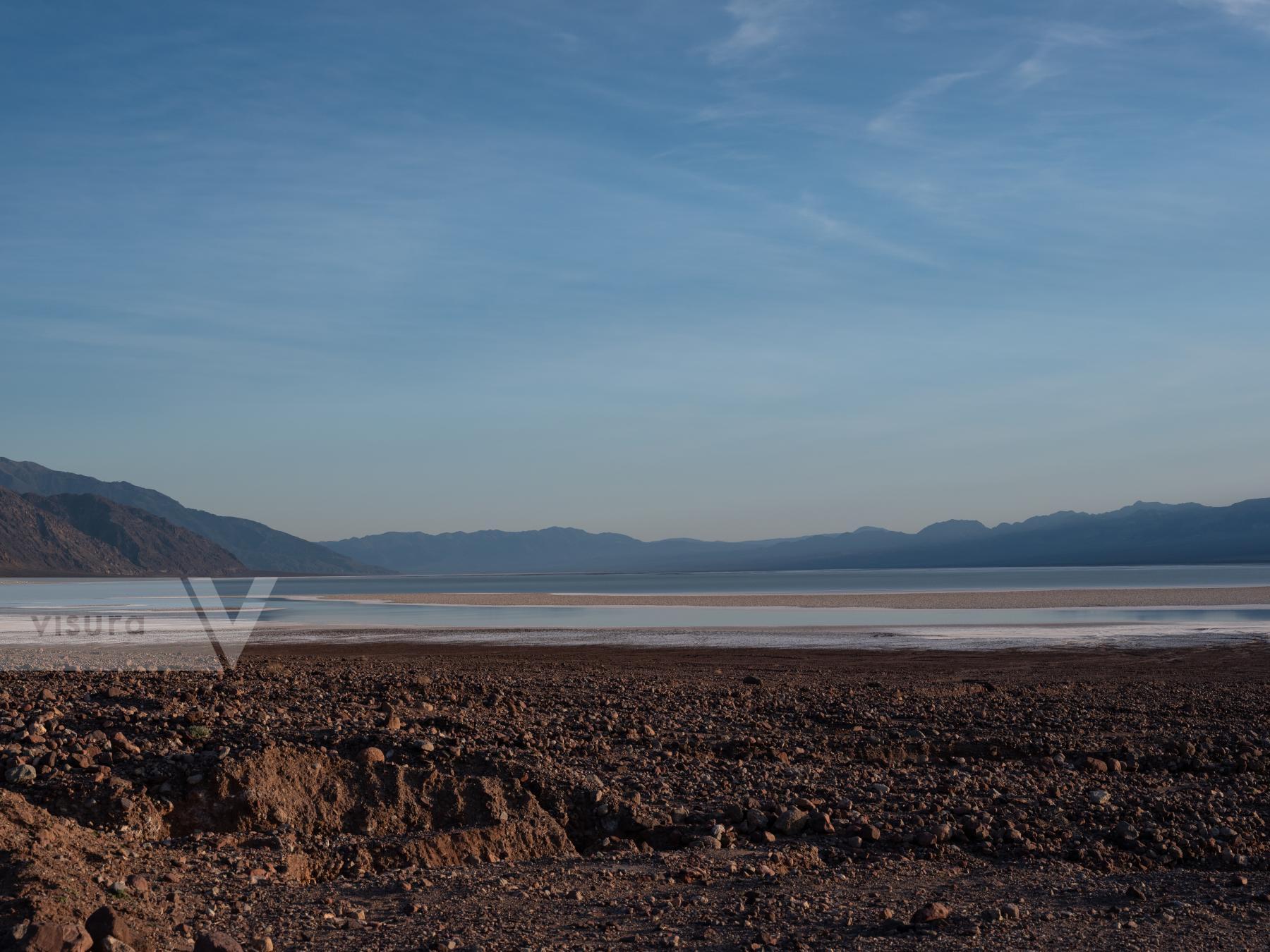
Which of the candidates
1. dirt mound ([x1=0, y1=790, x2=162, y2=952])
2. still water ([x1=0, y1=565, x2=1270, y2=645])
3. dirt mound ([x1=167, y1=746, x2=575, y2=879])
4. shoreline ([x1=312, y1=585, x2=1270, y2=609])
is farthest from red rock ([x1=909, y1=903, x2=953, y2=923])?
shoreline ([x1=312, y1=585, x2=1270, y2=609])

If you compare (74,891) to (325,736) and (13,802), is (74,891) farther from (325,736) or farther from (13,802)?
(325,736)

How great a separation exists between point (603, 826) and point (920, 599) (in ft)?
200

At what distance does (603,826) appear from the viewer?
9469 mm

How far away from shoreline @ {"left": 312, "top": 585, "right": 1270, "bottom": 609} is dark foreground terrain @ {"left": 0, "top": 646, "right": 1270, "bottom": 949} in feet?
148

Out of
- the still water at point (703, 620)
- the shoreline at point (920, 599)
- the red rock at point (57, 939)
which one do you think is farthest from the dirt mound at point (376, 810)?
the shoreline at point (920, 599)

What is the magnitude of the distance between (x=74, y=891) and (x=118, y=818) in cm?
242

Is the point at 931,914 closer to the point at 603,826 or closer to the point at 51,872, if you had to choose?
the point at 603,826

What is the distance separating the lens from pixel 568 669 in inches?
939

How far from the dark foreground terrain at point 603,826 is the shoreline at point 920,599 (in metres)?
45.2

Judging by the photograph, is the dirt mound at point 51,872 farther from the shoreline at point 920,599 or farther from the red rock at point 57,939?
the shoreline at point 920,599

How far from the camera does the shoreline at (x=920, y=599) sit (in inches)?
2301

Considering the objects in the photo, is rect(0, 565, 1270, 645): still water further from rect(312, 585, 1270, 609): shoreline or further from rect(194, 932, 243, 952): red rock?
rect(194, 932, 243, 952): red rock

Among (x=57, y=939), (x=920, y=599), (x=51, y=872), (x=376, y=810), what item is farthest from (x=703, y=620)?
(x=57, y=939)

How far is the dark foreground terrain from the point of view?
6867 millimetres
